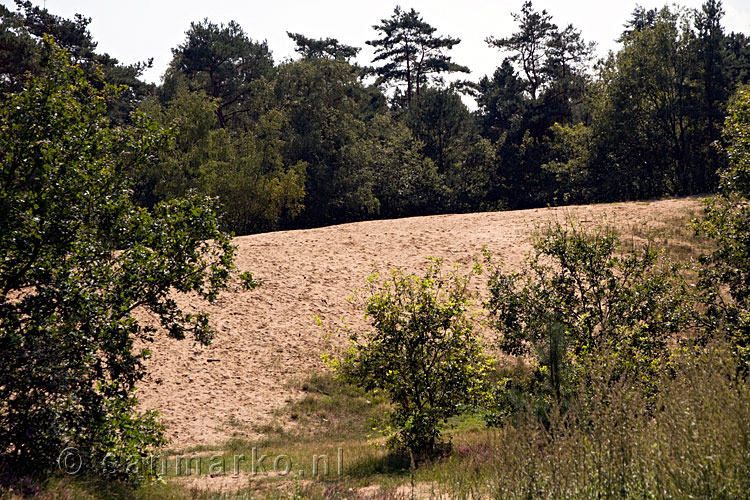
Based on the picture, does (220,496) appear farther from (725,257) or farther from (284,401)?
(725,257)

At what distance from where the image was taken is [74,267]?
9.82 meters

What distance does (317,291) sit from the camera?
25.5 metres

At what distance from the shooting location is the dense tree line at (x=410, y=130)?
38562 millimetres

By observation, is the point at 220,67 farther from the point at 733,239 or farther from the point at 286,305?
the point at 733,239

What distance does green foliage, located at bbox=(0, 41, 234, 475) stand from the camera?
28.2 ft

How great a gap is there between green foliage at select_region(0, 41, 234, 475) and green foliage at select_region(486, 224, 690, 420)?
6.29 m

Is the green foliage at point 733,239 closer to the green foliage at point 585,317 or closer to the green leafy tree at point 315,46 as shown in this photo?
the green foliage at point 585,317

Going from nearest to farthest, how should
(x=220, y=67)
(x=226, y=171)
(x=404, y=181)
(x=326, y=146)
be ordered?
(x=226, y=171)
(x=326, y=146)
(x=404, y=181)
(x=220, y=67)

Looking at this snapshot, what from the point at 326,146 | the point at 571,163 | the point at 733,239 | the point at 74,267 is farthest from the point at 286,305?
the point at 571,163

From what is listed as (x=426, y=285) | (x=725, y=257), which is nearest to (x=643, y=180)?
(x=725, y=257)

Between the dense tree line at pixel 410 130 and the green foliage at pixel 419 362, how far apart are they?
72.0 ft

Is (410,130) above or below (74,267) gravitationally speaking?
above

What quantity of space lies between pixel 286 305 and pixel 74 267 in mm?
14919

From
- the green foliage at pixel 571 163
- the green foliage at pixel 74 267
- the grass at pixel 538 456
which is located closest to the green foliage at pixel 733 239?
the grass at pixel 538 456
